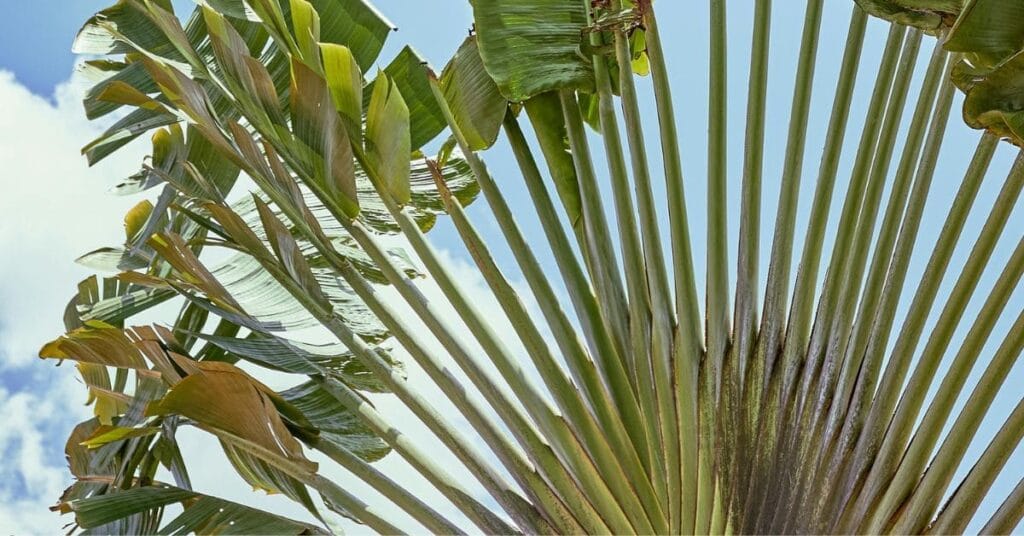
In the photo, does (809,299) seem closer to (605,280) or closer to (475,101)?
(605,280)

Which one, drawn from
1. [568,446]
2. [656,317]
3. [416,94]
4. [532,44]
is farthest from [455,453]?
[416,94]

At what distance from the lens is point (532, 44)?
260 centimetres

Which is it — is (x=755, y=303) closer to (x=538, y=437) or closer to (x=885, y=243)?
(x=885, y=243)

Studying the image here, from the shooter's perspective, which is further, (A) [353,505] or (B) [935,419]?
(A) [353,505]

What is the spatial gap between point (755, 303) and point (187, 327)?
1.94 meters

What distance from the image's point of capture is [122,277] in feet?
8.12

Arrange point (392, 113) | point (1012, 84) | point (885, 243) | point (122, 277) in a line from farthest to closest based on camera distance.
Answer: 1. point (122, 277)
2. point (392, 113)
3. point (885, 243)
4. point (1012, 84)

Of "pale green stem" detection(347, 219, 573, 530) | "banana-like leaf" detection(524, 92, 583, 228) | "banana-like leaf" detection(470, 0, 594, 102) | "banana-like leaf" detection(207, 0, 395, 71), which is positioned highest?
"banana-like leaf" detection(207, 0, 395, 71)

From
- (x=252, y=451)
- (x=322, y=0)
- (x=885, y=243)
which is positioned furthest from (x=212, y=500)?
(x=885, y=243)

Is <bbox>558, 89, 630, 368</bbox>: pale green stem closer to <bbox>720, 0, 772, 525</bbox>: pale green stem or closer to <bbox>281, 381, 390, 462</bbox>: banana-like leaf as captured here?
<bbox>720, 0, 772, 525</bbox>: pale green stem

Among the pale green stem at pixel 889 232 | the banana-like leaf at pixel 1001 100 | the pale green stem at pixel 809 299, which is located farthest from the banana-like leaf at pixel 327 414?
the banana-like leaf at pixel 1001 100

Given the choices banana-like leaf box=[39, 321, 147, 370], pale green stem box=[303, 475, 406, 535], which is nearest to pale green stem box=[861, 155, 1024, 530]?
pale green stem box=[303, 475, 406, 535]

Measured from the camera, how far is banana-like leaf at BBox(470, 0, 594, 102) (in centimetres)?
258

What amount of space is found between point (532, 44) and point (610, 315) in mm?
831
